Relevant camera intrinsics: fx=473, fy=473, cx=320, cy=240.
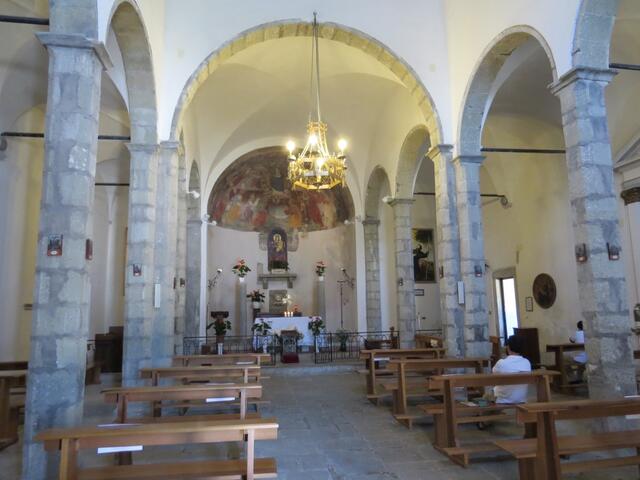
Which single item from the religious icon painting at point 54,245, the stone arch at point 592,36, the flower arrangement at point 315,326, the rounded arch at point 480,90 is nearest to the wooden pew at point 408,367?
the stone arch at point 592,36

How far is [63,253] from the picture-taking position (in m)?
4.31

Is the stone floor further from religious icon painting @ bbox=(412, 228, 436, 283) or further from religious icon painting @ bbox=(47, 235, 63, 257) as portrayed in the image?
religious icon painting @ bbox=(412, 228, 436, 283)

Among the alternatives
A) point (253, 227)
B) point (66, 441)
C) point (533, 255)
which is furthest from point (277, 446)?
point (253, 227)

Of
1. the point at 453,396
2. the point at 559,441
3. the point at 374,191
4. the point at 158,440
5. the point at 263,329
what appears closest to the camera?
the point at 158,440

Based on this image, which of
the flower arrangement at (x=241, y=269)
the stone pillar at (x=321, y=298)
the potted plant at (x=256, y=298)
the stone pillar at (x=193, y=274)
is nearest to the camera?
the stone pillar at (x=193, y=274)

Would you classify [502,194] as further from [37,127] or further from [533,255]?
[37,127]

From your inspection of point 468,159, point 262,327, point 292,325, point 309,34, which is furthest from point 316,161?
point 292,325

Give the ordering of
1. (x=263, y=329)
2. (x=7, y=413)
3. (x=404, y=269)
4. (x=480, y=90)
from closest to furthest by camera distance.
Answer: (x=7, y=413) < (x=480, y=90) < (x=404, y=269) < (x=263, y=329)

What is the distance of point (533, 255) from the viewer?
43.2ft

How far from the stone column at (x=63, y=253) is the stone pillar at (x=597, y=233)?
5.31m

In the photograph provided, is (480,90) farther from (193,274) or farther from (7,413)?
(193,274)

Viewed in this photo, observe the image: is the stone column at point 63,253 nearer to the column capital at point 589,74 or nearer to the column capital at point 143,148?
the column capital at point 143,148

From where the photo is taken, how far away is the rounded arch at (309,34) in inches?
338

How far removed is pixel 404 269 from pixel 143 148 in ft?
24.3
